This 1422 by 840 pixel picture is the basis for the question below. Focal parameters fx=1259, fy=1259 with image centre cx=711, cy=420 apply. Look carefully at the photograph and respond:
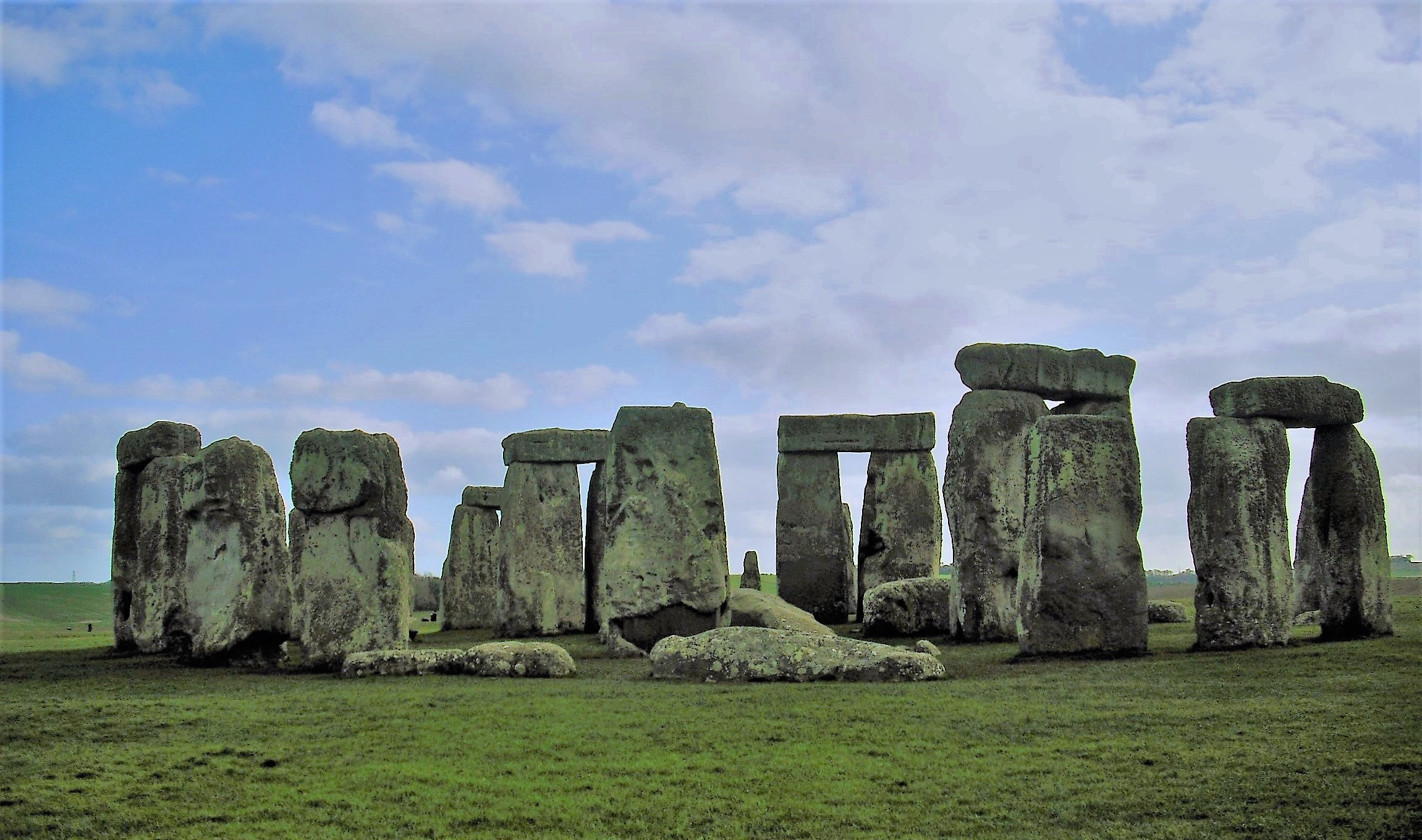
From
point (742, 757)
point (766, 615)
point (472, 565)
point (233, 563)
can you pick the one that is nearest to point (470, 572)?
point (472, 565)

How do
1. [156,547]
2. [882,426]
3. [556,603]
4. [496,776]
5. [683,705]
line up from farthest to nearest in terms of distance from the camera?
[882,426] < [556,603] < [156,547] < [683,705] < [496,776]

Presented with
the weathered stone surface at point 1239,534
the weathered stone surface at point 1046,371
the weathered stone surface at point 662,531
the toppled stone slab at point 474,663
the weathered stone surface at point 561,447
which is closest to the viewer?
the toppled stone slab at point 474,663

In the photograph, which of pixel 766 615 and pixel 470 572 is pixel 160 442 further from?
pixel 766 615

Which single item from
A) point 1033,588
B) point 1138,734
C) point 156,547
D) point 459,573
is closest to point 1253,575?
point 1033,588

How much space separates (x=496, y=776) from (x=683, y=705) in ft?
6.80

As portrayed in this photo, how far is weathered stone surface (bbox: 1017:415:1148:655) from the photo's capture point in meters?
12.1

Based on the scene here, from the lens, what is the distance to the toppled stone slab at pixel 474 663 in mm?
11773

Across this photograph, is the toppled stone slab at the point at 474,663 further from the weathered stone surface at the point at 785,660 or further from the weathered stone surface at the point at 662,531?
the weathered stone surface at the point at 662,531

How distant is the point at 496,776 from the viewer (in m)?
7.92

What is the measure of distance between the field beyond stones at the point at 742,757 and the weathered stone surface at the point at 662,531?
122 inches

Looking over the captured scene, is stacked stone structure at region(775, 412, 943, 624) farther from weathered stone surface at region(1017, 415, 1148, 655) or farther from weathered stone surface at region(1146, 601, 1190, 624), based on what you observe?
weathered stone surface at region(1017, 415, 1148, 655)

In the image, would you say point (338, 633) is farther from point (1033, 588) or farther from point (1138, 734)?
point (1138, 734)

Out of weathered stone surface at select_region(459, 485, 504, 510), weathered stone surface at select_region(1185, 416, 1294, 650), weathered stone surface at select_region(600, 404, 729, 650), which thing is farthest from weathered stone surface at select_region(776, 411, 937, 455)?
weathered stone surface at select_region(1185, 416, 1294, 650)

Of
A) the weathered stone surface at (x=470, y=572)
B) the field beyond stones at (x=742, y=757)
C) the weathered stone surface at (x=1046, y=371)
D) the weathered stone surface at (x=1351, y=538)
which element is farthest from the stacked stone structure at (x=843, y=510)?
the field beyond stones at (x=742, y=757)
